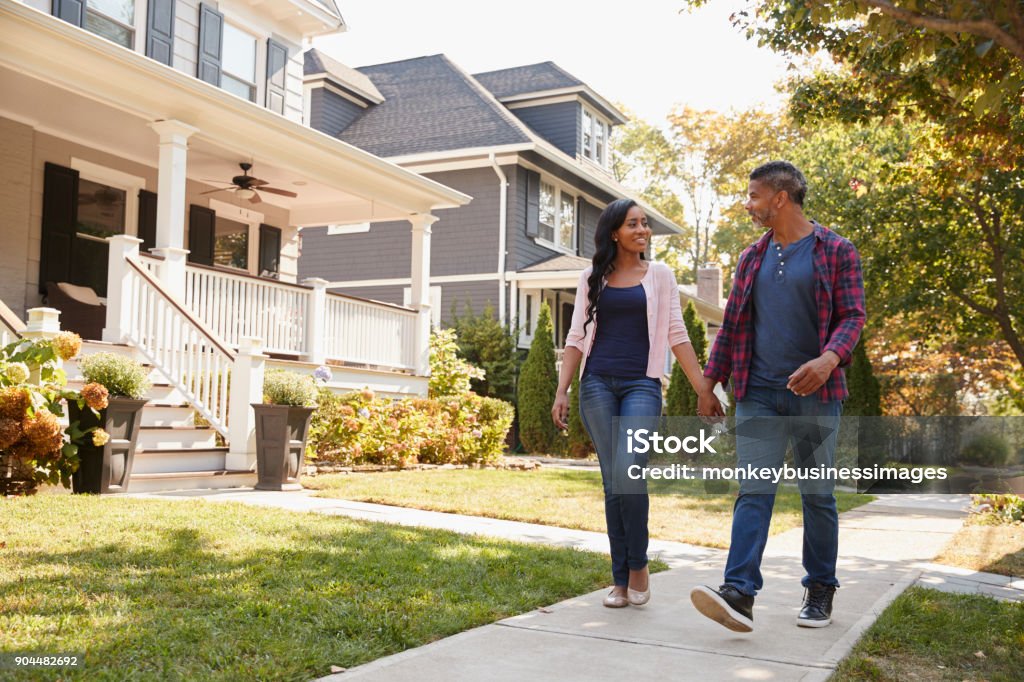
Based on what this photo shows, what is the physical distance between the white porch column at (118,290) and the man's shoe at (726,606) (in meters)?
7.74

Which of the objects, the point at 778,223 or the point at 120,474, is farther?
the point at 120,474

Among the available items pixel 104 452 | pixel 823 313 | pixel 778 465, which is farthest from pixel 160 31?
pixel 778 465

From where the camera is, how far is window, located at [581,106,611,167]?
25531 millimetres

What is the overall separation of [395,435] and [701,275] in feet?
68.6

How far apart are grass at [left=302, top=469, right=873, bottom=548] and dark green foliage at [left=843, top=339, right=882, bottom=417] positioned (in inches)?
122

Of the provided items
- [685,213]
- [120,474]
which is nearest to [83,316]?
[120,474]

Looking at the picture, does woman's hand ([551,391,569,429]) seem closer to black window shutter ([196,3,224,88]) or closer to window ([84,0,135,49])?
window ([84,0,135,49])

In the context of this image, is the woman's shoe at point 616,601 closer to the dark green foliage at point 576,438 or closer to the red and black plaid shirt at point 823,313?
the red and black plaid shirt at point 823,313

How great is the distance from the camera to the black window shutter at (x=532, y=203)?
22.2m

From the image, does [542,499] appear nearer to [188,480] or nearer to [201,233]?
[188,480]

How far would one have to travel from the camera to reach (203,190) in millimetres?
14875

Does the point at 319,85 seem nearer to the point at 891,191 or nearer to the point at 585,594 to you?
the point at 891,191

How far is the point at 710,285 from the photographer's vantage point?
30859 millimetres

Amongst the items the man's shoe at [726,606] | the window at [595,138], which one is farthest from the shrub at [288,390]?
the window at [595,138]
